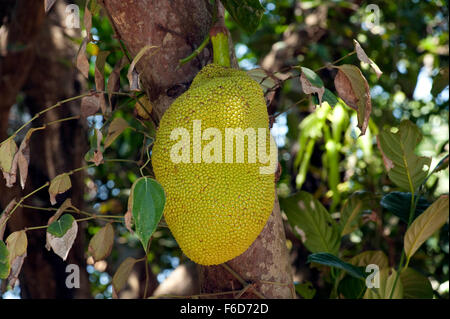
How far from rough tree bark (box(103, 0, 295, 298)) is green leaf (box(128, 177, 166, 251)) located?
0.22 meters

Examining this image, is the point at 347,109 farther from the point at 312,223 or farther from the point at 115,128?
the point at 115,128

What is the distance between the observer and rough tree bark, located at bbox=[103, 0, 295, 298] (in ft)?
2.72

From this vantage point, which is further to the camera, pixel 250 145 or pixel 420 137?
pixel 420 137

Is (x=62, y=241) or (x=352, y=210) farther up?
(x=62, y=241)

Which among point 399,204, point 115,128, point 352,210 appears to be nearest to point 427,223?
point 399,204

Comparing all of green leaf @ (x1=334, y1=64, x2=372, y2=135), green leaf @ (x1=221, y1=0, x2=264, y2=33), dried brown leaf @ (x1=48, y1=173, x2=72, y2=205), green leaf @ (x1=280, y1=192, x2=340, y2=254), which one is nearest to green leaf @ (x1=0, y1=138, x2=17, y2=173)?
dried brown leaf @ (x1=48, y1=173, x2=72, y2=205)

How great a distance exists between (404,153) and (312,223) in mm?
274

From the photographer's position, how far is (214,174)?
73 centimetres

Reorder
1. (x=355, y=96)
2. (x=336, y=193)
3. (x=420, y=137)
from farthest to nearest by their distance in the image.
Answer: (x=336, y=193)
(x=420, y=137)
(x=355, y=96)

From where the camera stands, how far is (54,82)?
79.7 inches

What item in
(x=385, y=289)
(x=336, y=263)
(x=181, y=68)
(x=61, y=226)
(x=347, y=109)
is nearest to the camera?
(x=61, y=226)
